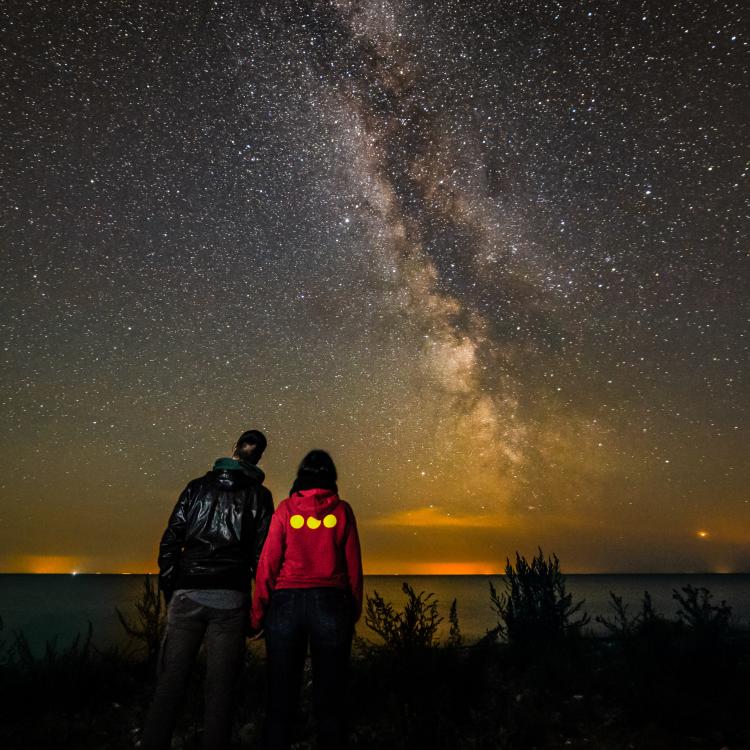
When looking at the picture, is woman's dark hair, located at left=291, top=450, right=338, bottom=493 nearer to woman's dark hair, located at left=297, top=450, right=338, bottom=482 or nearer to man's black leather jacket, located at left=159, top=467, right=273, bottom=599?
woman's dark hair, located at left=297, top=450, right=338, bottom=482

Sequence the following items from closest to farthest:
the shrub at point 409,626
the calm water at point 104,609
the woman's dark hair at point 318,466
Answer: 1. the woman's dark hair at point 318,466
2. the shrub at point 409,626
3. the calm water at point 104,609

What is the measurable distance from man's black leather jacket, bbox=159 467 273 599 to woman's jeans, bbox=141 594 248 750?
0.54 feet

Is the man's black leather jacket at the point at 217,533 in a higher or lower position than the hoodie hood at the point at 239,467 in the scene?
lower

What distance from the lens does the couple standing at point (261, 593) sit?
2.85 metres

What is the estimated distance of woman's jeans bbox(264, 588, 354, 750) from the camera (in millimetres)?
2793

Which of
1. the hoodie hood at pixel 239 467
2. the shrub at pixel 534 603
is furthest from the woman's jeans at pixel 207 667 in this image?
the shrub at pixel 534 603

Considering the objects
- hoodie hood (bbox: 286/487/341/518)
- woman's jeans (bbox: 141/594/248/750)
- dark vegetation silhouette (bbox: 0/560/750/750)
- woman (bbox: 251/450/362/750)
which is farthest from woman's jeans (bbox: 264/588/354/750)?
dark vegetation silhouette (bbox: 0/560/750/750)

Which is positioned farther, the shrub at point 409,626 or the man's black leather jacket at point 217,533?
the shrub at point 409,626

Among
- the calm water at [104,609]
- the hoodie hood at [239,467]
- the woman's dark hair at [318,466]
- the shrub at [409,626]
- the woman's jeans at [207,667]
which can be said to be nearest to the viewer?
the woman's jeans at [207,667]

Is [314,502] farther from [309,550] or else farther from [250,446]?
[250,446]

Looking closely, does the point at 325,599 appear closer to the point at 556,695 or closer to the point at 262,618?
the point at 262,618

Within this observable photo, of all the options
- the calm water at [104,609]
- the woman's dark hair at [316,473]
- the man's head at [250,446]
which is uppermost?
the man's head at [250,446]

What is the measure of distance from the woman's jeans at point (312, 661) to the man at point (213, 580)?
0.36 m

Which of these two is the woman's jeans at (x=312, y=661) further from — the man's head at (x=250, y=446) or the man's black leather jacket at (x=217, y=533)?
the man's head at (x=250, y=446)
